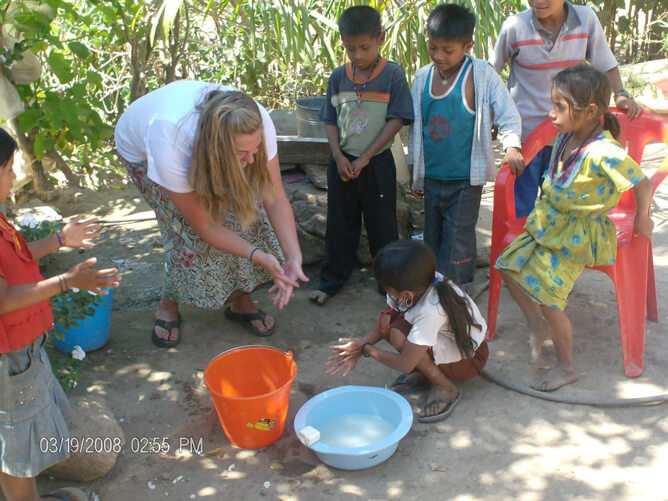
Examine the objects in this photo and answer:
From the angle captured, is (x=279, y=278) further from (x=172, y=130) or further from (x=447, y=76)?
(x=447, y=76)

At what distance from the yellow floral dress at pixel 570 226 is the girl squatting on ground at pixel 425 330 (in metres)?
0.31

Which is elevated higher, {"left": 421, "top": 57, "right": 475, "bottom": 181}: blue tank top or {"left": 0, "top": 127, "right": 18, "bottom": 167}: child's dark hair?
{"left": 0, "top": 127, "right": 18, "bottom": 167}: child's dark hair

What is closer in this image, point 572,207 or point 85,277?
point 85,277

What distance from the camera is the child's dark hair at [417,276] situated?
7.68 ft

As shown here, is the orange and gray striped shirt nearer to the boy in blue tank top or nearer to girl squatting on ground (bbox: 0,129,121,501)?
the boy in blue tank top

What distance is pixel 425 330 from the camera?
237cm

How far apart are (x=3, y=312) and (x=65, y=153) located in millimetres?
2883

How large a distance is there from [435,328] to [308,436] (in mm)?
613

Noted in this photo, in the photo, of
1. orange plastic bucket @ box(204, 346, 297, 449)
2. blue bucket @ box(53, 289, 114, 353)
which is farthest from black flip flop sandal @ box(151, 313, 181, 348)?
orange plastic bucket @ box(204, 346, 297, 449)

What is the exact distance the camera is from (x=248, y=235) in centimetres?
299

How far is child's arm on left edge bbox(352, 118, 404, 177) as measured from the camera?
3.17 metres

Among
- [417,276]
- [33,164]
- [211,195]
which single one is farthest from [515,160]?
[33,164]

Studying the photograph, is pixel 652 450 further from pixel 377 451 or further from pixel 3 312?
pixel 3 312

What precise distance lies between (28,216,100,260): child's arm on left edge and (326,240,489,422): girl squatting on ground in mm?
966
